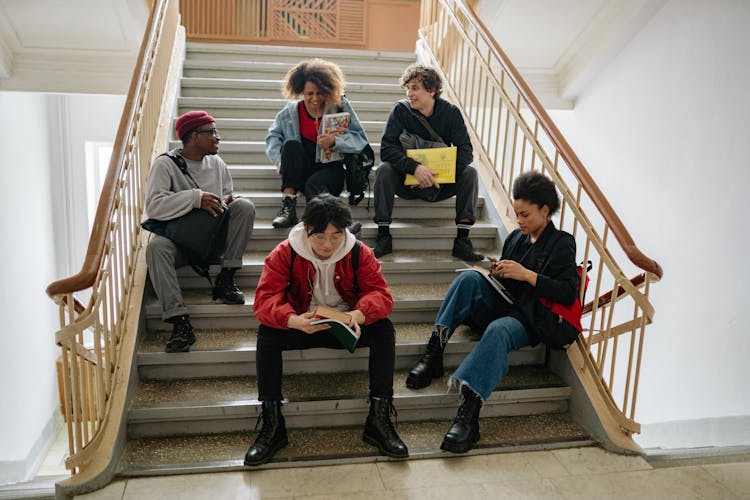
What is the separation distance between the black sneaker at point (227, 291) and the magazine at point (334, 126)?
2.93 feet

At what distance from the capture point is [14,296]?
456 cm

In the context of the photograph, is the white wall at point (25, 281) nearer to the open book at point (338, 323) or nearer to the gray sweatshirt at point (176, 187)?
the gray sweatshirt at point (176, 187)

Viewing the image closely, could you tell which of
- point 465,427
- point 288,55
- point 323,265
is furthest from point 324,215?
point 288,55

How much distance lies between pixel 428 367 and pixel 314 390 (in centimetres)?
51

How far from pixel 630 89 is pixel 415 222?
2029mm

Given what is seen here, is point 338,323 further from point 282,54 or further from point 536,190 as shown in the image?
point 282,54

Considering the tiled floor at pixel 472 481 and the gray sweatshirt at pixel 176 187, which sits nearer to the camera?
the tiled floor at pixel 472 481

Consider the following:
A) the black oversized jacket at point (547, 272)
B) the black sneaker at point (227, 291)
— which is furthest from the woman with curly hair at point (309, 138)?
the black oversized jacket at point (547, 272)

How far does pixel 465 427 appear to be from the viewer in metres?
2.34

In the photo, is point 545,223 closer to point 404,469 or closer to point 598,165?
point 404,469

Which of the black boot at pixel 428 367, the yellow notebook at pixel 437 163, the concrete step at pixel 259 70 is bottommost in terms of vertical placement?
the black boot at pixel 428 367

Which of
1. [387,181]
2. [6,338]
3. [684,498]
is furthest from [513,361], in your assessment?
[6,338]

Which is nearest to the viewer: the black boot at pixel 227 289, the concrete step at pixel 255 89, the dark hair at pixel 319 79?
the black boot at pixel 227 289

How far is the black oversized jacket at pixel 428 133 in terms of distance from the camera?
323 centimetres
